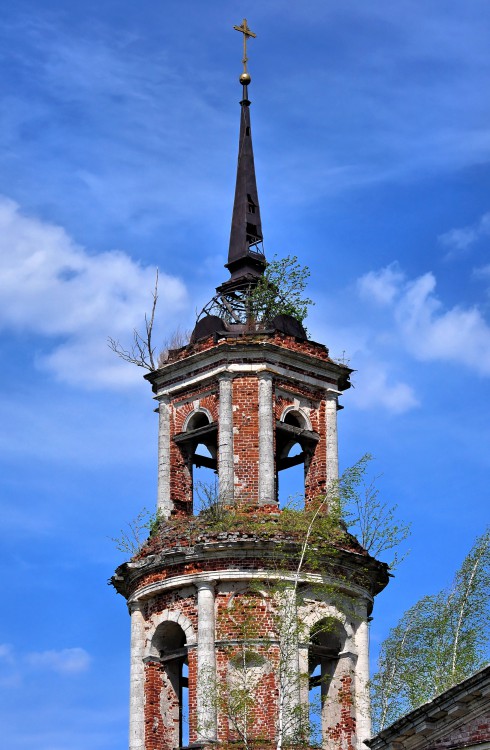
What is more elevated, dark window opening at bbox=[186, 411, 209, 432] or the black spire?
the black spire

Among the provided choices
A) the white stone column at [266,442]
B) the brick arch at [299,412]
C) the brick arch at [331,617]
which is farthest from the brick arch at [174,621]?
the brick arch at [299,412]

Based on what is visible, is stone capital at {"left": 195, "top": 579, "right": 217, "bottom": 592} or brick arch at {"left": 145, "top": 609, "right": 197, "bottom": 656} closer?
stone capital at {"left": 195, "top": 579, "right": 217, "bottom": 592}

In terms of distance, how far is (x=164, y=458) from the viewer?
32750 millimetres

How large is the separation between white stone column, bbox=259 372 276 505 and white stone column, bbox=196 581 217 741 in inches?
83.4

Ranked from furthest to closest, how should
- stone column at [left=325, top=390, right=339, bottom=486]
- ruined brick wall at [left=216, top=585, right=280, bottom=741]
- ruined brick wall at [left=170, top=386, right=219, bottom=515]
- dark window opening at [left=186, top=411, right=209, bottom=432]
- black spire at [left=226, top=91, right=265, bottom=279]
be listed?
black spire at [left=226, top=91, right=265, bottom=279] → dark window opening at [left=186, top=411, right=209, bottom=432] → ruined brick wall at [left=170, top=386, right=219, bottom=515] → stone column at [left=325, top=390, right=339, bottom=486] → ruined brick wall at [left=216, top=585, right=280, bottom=741]

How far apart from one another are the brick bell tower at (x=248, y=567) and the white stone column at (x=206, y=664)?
0.08 feet

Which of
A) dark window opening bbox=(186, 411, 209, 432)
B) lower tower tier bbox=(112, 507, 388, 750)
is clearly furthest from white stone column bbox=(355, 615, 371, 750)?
dark window opening bbox=(186, 411, 209, 432)

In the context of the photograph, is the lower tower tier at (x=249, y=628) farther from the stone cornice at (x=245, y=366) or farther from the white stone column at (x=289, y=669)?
the stone cornice at (x=245, y=366)

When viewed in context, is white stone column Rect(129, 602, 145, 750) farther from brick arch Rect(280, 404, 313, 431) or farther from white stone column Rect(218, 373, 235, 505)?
brick arch Rect(280, 404, 313, 431)

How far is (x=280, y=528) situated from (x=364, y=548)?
1.99 m

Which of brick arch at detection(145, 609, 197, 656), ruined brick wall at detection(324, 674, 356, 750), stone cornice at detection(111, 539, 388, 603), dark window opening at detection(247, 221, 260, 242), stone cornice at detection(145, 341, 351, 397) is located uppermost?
dark window opening at detection(247, 221, 260, 242)

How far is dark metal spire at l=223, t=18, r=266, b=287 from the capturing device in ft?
113

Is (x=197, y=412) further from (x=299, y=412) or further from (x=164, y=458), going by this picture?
(x=299, y=412)

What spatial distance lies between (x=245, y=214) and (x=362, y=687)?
10.2 meters
